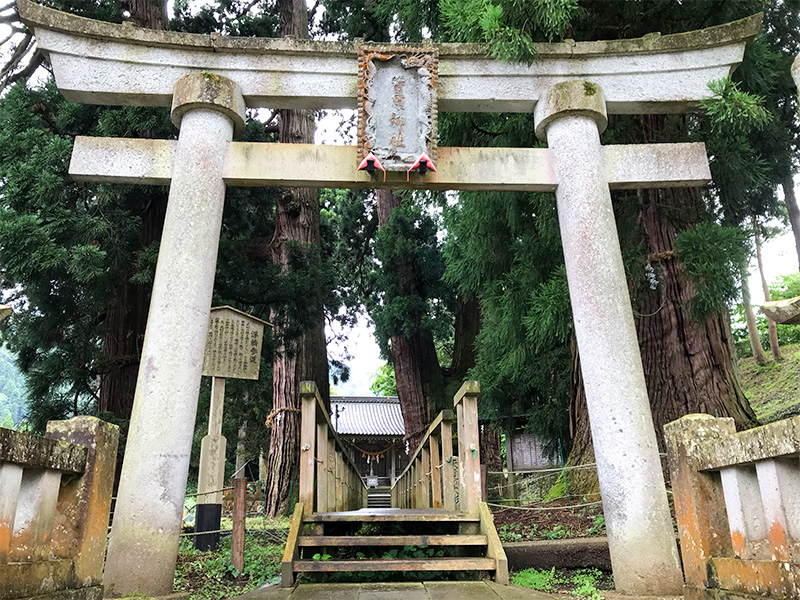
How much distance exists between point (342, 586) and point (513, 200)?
419 cm

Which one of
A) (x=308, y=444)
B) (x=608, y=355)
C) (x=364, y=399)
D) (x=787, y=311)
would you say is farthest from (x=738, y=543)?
(x=364, y=399)

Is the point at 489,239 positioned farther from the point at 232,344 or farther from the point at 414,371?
the point at 414,371

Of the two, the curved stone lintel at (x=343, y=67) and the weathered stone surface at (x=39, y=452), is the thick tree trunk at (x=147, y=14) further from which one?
the weathered stone surface at (x=39, y=452)

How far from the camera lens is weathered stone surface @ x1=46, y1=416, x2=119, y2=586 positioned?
7.97ft

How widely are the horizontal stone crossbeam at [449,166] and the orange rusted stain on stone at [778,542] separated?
276 centimetres

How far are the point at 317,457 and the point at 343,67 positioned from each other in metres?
3.07

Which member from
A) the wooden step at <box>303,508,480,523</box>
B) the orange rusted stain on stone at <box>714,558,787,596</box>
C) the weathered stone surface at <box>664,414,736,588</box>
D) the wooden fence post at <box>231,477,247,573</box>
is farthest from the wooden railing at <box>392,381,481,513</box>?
the orange rusted stain on stone at <box>714,558,787,596</box>

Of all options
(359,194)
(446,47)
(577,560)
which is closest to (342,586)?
(577,560)

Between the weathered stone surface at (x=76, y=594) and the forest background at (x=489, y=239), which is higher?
the forest background at (x=489, y=239)

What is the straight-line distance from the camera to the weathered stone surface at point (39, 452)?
2025 millimetres

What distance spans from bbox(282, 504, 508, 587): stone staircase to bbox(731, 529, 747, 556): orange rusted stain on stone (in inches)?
63.5

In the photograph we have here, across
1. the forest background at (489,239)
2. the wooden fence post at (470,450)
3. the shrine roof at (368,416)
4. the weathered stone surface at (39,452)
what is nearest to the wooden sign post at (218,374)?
the forest background at (489,239)

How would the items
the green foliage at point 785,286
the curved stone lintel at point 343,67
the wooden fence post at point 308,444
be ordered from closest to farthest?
1. the curved stone lintel at point 343,67
2. the wooden fence post at point 308,444
3. the green foliage at point 785,286

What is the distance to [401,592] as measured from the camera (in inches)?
129
